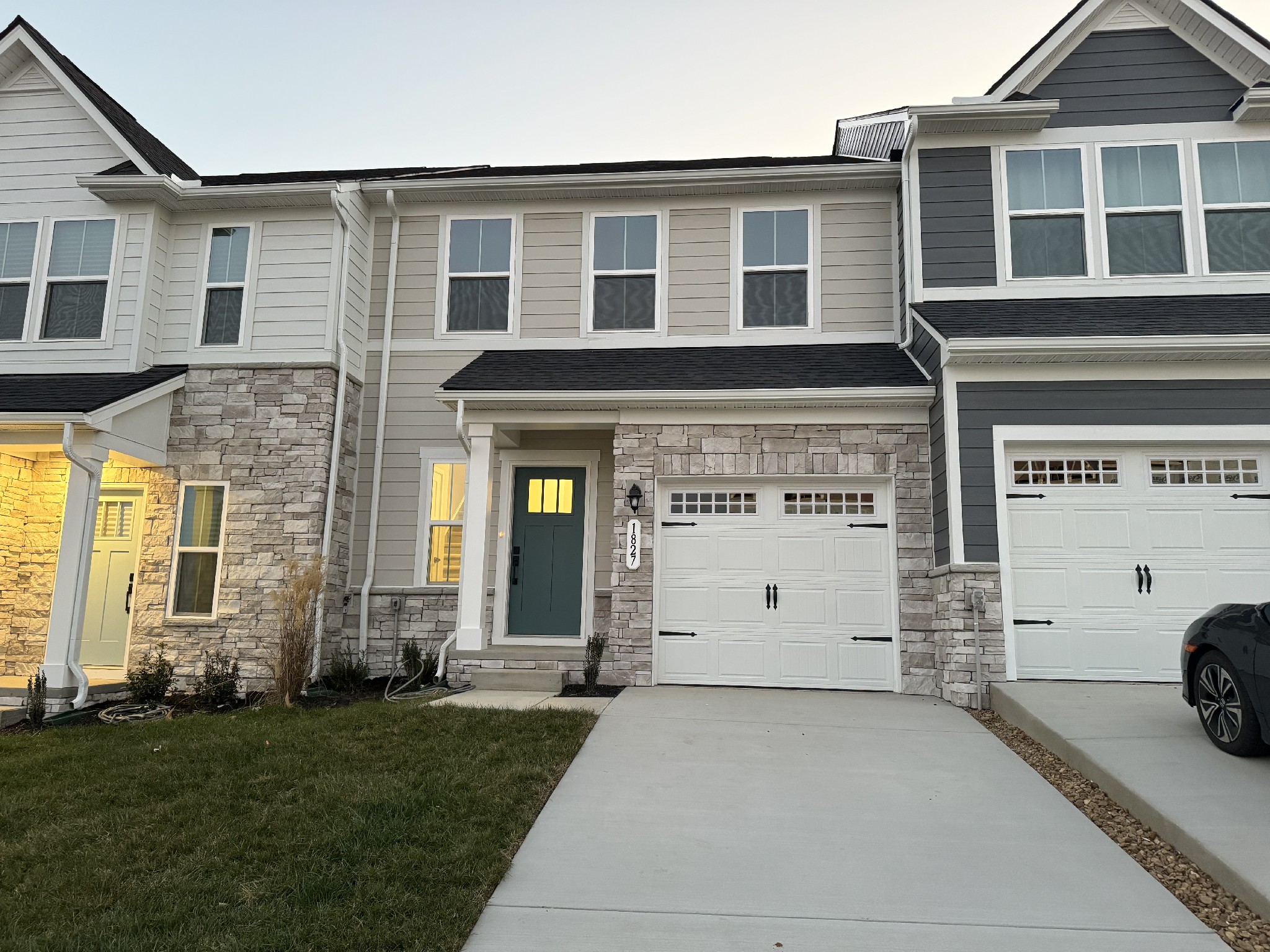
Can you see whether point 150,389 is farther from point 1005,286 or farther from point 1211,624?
point 1211,624

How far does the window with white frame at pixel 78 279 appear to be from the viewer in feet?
31.9

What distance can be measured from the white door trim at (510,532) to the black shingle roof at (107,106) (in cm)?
564

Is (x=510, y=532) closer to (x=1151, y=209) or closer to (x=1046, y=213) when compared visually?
(x=1046, y=213)

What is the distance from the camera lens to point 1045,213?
8648 mm

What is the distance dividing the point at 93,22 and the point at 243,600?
512 inches

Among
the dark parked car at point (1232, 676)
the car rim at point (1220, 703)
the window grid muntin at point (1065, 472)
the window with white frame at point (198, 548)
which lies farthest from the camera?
the window with white frame at point (198, 548)

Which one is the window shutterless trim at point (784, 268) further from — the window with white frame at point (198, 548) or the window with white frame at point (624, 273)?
the window with white frame at point (198, 548)

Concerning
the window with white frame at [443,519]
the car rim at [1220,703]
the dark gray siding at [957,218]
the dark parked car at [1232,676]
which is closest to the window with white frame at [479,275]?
the window with white frame at [443,519]

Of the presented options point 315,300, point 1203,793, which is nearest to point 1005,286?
point 1203,793

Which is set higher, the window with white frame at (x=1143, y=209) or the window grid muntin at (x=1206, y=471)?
the window with white frame at (x=1143, y=209)

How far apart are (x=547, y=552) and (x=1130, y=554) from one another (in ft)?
20.5

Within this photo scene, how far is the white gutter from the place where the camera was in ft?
26.5

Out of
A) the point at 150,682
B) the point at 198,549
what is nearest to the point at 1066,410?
the point at 198,549

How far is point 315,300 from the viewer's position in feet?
31.7
